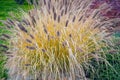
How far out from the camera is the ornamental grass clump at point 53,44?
13.9 ft

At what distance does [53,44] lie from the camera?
4.38 m

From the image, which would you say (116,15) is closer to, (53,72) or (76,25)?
(76,25)

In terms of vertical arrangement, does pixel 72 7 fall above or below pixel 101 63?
above

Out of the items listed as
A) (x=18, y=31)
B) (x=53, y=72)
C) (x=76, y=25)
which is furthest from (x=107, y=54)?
(x=18, y=31)

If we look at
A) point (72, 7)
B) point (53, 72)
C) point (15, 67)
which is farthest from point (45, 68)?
point (72, 7)

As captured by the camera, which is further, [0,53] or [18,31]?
[0,53]

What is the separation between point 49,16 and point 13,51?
68 centimetres

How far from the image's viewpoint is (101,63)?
14.9 feet

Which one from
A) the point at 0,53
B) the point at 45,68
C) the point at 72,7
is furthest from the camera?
the point at 0,53

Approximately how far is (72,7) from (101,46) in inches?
29.2

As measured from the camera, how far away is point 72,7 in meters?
4.83

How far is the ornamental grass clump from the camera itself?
13.9 feet

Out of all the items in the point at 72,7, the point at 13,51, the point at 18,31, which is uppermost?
the point at 72,7

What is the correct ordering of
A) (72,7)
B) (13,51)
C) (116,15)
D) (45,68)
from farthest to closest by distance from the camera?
(116,15)
(72,7)
(13,51)
(45,68)
